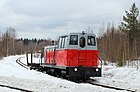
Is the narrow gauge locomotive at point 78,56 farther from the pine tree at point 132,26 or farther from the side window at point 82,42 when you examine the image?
the pine tree at point 132,26

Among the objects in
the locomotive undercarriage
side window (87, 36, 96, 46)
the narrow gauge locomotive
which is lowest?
the locomotive undercarriage

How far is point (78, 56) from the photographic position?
19.5m

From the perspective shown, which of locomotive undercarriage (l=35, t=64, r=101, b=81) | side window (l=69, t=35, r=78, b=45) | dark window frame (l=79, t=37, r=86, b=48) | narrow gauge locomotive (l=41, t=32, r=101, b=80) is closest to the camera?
locomotive undercarriage (l=35, t=64, r=101, b=81)

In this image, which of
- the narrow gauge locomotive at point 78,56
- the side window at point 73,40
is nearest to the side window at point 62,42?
the narrow gauge locomotive at point 78,56

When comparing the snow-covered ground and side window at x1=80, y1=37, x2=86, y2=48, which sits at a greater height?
side window at x1=80, y1=37, x2=86, y2=48

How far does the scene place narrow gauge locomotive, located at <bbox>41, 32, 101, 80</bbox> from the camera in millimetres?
19125

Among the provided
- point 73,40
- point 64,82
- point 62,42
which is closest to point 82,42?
point 73,40

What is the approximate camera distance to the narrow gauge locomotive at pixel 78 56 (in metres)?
19.1

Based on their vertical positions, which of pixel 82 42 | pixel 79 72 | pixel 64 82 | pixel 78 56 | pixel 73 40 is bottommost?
pixel 64 82

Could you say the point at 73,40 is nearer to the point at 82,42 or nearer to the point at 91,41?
the point at 82,42

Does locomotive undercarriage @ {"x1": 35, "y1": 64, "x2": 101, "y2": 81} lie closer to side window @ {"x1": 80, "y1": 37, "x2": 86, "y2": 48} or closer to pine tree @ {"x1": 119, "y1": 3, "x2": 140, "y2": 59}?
side window @ {"x1": 80, "y1": 37, "x2": 86, "y2": 48}

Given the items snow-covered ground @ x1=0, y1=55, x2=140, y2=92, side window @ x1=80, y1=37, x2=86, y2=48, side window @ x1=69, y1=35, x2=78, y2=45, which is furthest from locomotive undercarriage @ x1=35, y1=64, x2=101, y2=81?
side window @ x1=69, y1=35, x2=78, y2=45

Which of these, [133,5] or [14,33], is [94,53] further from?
[14,33]

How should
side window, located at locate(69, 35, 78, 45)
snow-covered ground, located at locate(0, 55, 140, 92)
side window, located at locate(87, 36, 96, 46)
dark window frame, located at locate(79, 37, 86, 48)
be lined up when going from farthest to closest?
side window, located at locate(87, 36, 96, 46) < dark window frame, located at locate(79, 37, 86, 48) < side window, located at locate(69, 35, 78, 45) < snow-covered ground, located at locate(0, 55, 140, 92)
